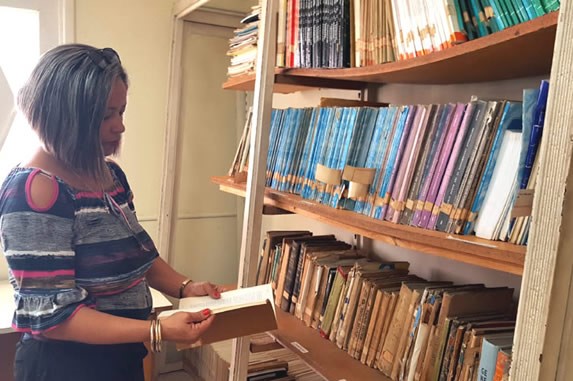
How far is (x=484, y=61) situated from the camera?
3.15 feet

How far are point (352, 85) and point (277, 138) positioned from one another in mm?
327

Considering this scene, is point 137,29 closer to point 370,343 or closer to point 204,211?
point 204,211

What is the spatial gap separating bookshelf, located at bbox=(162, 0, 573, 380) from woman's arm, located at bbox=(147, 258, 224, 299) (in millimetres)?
158

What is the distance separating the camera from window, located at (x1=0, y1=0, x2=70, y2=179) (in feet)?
6.99

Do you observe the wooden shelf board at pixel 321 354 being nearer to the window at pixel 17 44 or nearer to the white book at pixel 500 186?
the white book at pixel 500 186

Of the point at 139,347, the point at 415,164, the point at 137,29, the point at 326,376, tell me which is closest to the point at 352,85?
the point at 415,164

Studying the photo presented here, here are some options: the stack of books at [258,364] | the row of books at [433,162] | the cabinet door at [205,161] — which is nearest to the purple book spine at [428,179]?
the row of books at [433,162]

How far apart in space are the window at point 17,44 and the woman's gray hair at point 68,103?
130 centimetres

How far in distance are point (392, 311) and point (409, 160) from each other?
1.33ft

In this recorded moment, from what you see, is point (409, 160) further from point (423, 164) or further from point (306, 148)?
point (306, 148)

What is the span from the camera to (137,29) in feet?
7.66

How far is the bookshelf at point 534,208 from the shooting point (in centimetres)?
52

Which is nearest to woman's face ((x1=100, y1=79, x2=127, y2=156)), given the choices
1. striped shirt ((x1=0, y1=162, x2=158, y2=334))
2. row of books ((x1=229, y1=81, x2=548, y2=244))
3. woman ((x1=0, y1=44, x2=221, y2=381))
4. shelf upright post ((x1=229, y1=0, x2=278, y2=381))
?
woman ((x1=0, y1=44, x2=221, y2=381))

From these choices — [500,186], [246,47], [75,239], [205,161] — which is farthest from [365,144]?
[205,161]
